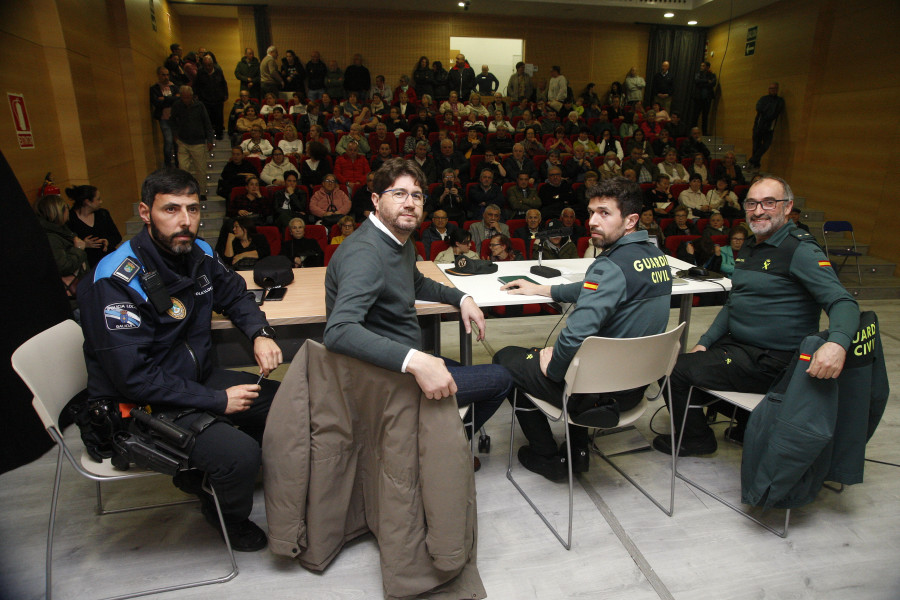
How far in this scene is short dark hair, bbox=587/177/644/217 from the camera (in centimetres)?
185

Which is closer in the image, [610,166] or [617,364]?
[617,364]

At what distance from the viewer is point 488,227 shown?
202 inches

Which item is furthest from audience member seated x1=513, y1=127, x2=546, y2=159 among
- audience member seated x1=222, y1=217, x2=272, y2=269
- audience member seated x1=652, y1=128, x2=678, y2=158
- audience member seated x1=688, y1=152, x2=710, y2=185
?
audience member seated x1=222, y1=217, x2=272, y2=269

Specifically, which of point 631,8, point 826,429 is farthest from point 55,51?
point 631,8

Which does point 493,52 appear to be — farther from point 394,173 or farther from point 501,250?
point 394,173

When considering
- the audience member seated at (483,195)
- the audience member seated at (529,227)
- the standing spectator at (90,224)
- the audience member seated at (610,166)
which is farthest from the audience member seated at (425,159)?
the standing spectator at (90,224)

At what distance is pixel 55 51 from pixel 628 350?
5.34 meters

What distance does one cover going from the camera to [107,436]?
1560 millimetres

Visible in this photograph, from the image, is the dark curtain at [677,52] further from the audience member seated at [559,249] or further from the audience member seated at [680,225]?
the audience member seated at [559,249]

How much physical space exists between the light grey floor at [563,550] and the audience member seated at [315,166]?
4472 millimetres

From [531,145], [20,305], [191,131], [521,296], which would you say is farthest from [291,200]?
[521,296]

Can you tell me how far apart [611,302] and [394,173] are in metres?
0.86

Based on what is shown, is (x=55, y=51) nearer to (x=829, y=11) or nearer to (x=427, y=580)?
(x=427, y=580)

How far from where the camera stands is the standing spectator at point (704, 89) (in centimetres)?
930
